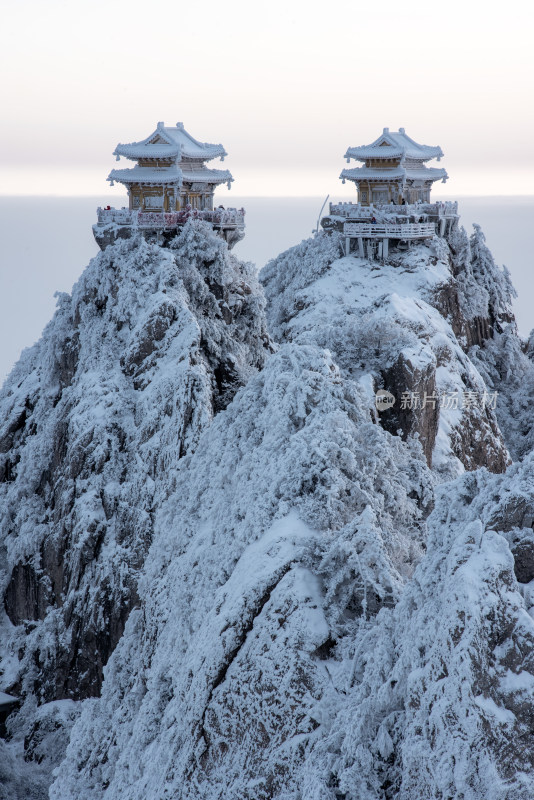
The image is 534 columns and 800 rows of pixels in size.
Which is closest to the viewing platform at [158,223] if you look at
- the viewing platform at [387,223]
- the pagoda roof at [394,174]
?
the viewing platform at [387,223]

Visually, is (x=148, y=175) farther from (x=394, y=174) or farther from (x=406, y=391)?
(x=394, y=174)

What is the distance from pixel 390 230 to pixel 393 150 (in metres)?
11.3

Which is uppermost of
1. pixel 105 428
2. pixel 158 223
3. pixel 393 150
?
pixel 393 150

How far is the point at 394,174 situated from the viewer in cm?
9656

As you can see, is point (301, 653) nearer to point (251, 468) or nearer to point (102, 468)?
point (251, 468)

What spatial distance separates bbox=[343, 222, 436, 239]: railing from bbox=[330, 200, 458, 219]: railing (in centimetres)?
301

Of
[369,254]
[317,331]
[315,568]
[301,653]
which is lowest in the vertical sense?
[301,653]

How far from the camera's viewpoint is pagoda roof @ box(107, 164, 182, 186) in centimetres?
7231

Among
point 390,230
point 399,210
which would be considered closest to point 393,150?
point 399,210

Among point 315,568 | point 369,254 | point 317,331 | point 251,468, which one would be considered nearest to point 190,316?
point 317,331

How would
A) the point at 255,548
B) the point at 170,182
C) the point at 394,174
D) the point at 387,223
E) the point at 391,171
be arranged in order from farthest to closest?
the point at 391,171 < the point at 394,174 < the point at 387,223 < the point at 170,182 < the point at 255,548

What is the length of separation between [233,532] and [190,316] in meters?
21.0

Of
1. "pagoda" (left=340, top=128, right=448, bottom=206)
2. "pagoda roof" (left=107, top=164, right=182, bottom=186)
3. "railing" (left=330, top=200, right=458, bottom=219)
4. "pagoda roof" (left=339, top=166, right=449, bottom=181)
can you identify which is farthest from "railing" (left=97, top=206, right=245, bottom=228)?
"pagoda" (left=340, top=128, right=448, bottom=206)

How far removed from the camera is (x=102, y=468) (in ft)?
195
